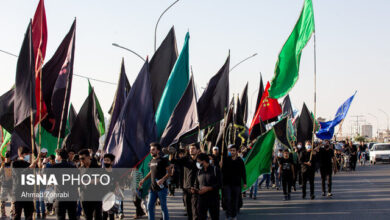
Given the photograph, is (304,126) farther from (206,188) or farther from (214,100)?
(206,188)

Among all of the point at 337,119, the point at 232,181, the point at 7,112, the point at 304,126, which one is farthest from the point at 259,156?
the point at 304,126

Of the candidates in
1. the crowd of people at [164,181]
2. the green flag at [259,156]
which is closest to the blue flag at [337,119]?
the green flag at [259,156]

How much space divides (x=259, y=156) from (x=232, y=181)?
2914 mm

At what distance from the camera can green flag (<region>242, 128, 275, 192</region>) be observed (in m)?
13.9

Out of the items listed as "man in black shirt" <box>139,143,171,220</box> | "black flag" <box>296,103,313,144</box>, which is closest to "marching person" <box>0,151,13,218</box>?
"man in black shirt" <box>139,143,171,220</box>

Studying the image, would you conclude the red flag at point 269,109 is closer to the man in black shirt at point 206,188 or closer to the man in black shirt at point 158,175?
the man in black shirt at point 158,175

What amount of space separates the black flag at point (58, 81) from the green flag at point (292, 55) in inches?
211

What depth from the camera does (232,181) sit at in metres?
11.2

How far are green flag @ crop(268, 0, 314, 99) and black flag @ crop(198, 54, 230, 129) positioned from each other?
5.17ft

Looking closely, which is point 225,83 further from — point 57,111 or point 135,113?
point 57,111

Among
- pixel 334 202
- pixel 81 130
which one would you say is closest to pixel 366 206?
pixel 334 202

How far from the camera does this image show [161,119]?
514 inches

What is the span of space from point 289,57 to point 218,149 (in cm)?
412

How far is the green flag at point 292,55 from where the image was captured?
14.6 meters
